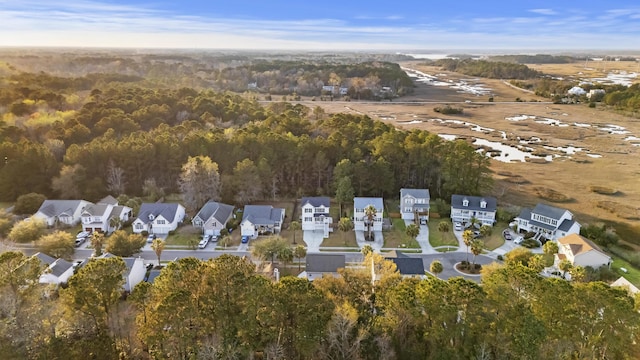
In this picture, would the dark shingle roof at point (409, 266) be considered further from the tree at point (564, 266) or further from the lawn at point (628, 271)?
the lawn at point (628, 271)

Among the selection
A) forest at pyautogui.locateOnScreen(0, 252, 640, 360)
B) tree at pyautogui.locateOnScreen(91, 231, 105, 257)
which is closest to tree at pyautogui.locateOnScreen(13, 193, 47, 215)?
tree at pyautogui.locateOnScreen(91, 231, 105, 257)

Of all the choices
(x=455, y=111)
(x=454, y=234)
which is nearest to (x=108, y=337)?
(x=454, y=234)

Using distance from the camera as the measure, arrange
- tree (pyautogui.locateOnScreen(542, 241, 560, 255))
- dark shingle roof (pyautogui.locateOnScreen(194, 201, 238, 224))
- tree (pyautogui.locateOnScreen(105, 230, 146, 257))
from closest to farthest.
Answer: tree (pyautogui.locateOnScreen(105, 230, 146, 257))
tree (pyautogui.locateOnScreen(542, 241, 560, 255))
dark shingle roof (pyautogui.locateOnScreen(194, 201, 238, 224))

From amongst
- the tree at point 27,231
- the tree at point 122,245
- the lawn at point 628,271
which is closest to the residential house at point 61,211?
the tree at point 27,231

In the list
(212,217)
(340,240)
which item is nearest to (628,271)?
(340,240)

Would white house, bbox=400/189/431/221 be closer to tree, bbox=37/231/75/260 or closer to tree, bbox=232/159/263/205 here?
tree, bbox=232/159/263/205

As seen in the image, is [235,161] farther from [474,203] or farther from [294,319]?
[294,319]
